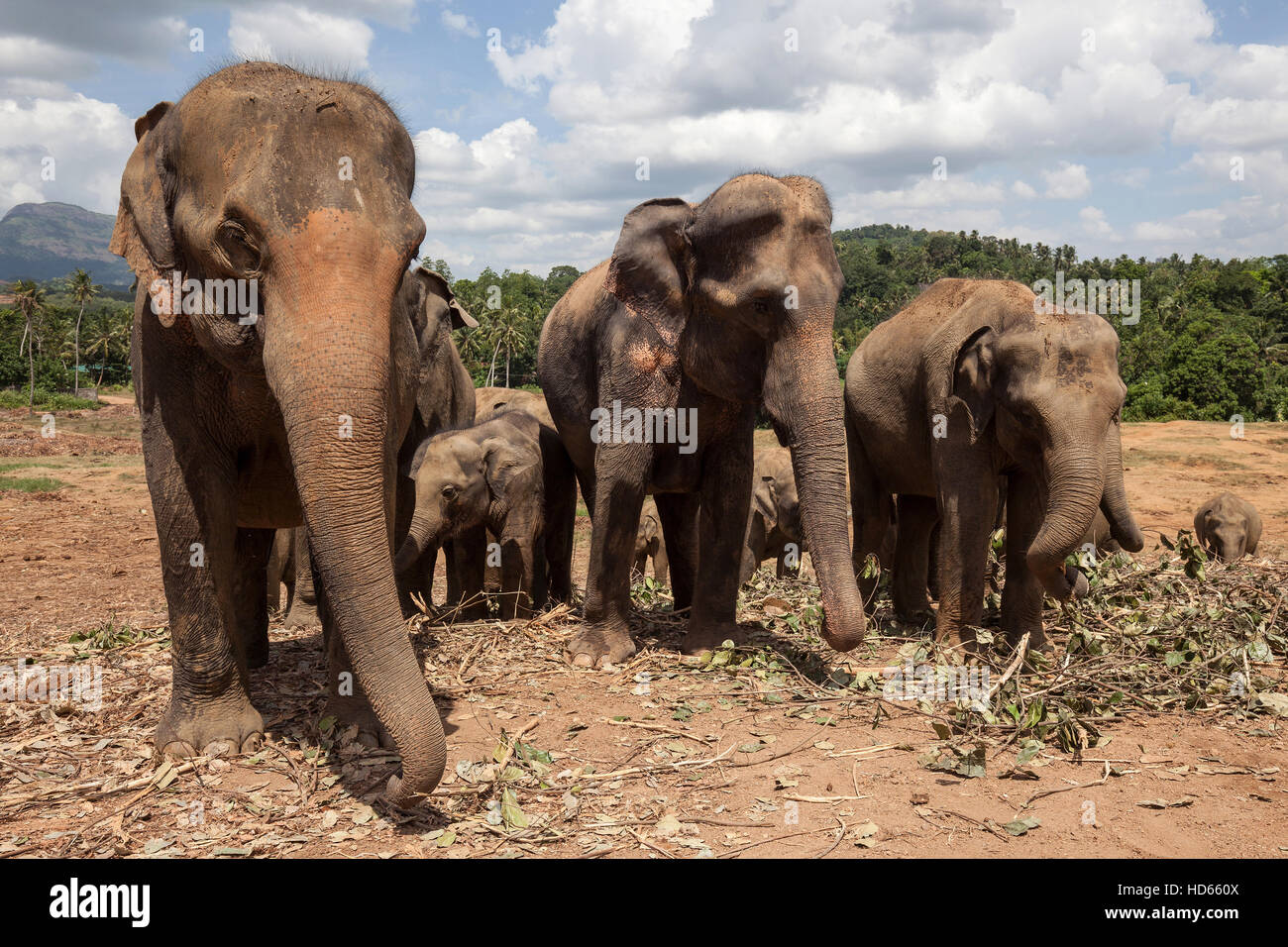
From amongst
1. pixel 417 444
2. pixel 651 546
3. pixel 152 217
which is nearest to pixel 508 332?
pixel 651 546

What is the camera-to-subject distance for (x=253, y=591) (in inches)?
245

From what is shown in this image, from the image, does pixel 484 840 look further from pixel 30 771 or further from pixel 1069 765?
pixel 1069 765

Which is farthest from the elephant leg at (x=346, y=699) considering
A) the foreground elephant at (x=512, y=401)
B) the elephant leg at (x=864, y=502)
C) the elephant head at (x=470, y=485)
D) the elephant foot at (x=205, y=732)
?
the foreground elephant at (x=512, y=401)

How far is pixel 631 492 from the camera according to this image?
22.1 feet

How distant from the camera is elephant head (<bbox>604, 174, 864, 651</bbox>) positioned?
5.64 metres

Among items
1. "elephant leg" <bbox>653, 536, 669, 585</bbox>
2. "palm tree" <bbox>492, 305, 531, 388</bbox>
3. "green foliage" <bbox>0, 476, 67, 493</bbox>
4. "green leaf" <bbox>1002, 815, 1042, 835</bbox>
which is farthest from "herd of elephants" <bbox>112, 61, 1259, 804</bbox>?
"palm tree" <bbox>492, 305, 531, 388</bbox>

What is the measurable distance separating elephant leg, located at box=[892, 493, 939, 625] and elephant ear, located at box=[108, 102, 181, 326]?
Answer: 20.8ft

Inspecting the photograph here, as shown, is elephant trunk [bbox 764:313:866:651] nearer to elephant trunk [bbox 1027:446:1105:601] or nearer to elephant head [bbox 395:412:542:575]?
elephant trunk [bbox 1027:446:1105:601]

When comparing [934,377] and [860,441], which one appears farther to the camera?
[860,441]

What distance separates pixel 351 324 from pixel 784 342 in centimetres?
280

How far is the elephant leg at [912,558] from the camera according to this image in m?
8.95

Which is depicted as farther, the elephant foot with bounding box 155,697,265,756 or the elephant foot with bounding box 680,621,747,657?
the elephant foot with bounding box 680,621,747,657

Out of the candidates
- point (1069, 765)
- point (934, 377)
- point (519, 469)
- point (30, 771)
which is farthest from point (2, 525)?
point (1069, 765)

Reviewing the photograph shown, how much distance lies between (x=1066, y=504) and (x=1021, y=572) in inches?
52.9
